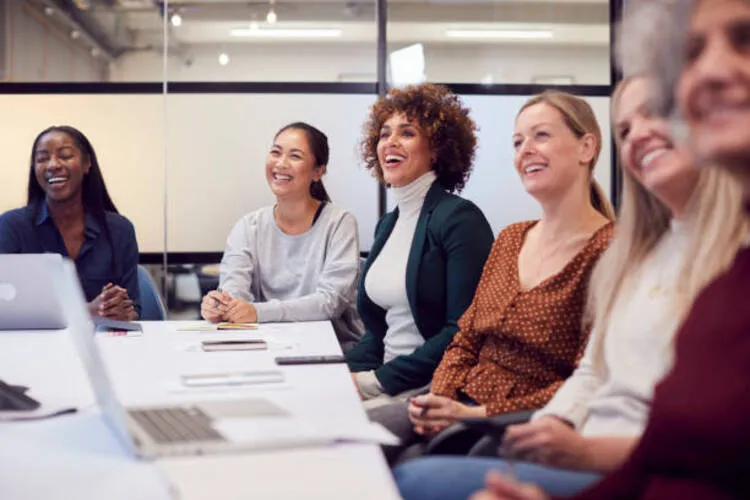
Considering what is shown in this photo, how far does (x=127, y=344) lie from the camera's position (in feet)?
8.36

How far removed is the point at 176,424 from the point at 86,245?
2302mm

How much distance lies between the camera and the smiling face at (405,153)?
2996 millimetres

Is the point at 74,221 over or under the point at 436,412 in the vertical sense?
over

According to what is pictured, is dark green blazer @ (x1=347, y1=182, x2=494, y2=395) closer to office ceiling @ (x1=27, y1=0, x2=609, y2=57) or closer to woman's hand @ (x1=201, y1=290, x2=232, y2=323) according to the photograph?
woman's hand @ (x1=201, y1=290, x2=232, y2=323)

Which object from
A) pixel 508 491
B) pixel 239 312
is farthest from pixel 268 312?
pixel 508 491

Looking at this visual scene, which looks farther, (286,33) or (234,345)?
(286,33)

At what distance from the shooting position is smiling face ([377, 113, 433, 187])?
2996mm

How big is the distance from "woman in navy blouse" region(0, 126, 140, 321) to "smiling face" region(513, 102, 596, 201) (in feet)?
5.91

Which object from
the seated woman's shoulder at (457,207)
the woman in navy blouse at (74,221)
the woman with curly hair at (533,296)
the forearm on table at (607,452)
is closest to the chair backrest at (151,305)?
the woman in navy blouse at (74,221)

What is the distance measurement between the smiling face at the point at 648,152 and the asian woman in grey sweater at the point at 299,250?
67.0 inches

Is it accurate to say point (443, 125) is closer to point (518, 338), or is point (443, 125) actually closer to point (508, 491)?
point (518, 338)

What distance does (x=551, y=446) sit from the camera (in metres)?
1.56

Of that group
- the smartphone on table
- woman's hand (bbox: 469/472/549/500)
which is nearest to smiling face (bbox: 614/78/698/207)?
woman's hand (bbox: 469/472/549/500)

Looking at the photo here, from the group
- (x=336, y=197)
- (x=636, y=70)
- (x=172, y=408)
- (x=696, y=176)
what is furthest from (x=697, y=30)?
(x=336, y=197)
